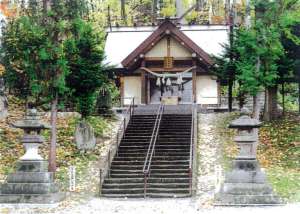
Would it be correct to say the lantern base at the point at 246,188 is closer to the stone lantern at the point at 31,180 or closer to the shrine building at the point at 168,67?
the stone lantern at the point at 31,180

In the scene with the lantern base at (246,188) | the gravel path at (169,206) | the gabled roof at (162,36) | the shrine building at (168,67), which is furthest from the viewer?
the shrine building at (168,67)

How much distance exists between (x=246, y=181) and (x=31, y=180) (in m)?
6.98

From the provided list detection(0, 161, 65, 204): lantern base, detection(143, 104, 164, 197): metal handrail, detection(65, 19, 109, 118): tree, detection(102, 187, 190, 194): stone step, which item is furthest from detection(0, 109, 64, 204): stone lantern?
detection(65, 19, 109, 118): tree

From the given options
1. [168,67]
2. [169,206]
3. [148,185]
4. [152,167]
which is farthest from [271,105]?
[169,206]

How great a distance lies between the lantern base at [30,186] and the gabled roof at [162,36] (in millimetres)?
14826

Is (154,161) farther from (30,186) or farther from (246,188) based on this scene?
(30,186)

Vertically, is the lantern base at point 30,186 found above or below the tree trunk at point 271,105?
below

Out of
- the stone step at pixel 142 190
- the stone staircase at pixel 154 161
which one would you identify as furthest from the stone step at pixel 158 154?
the stone step at pixel 142 190

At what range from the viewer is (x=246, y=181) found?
1783 cm

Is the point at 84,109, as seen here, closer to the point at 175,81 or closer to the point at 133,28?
the point at 175,81

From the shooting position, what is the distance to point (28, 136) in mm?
18641

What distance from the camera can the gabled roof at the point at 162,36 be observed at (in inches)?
1264

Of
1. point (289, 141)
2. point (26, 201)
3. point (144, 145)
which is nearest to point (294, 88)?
point (289, 141)

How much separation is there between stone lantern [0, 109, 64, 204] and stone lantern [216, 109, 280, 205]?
5509 millimetres
